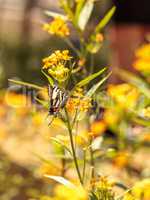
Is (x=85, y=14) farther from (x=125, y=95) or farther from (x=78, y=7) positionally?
(x=125, y=95)

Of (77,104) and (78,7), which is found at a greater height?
(78,7)

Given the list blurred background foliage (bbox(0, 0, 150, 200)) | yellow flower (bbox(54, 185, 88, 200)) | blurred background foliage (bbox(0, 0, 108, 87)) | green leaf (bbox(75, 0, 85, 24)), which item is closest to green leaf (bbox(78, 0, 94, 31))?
green leaf (bbox(75, 0, 85, 24))

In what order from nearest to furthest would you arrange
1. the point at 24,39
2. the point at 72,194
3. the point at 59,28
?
1. the point at 72,194
2. the point at 59,28
3. the point at 24,39

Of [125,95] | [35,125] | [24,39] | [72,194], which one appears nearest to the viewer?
[72,194]

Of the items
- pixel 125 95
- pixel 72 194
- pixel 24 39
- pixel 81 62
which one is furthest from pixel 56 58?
pixel 24 39

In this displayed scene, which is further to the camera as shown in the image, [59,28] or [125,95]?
[125,95]

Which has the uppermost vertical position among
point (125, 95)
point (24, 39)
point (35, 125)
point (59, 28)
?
point (24, 39)
